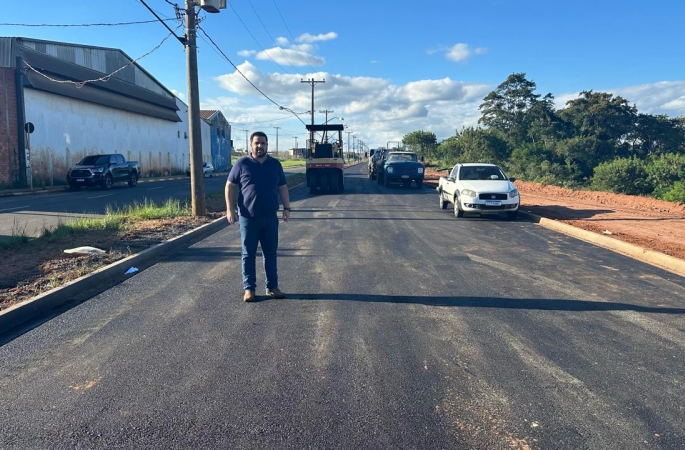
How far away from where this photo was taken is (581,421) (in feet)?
10.6

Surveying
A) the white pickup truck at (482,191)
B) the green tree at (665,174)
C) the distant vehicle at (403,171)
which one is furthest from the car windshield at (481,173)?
the distant vehicle at (403,171)

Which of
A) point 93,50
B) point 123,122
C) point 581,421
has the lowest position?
point 581,421

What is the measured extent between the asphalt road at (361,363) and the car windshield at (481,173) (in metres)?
7.37

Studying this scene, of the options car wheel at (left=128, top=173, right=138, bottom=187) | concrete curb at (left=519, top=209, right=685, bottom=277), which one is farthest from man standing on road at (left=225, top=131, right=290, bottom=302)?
car wheel at (left=128, top=173, right=138, bottom=187)

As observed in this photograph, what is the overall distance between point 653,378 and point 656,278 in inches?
153

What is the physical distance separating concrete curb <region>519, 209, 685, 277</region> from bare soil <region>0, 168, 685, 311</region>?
0.34 meters

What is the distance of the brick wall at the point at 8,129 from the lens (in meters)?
25.5

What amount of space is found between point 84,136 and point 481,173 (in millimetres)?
26954

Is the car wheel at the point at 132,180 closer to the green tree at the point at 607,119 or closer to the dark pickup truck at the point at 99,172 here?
the dark pickup truck at the point at 99,172

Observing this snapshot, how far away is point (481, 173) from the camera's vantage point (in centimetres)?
1487

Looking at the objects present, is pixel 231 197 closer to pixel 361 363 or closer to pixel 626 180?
pixel 361 363

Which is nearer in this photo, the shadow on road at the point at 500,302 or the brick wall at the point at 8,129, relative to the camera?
the shadow on road at the point at 500,302

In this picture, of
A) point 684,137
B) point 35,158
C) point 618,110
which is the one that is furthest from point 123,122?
point 684,137

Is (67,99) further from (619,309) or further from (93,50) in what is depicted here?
(619,309)
